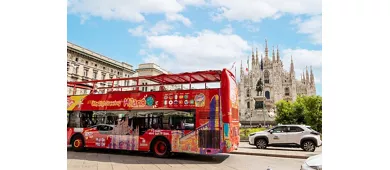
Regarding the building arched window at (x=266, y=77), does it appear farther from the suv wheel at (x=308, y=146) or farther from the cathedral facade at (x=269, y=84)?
the suv wheel at (x=308, y=146)

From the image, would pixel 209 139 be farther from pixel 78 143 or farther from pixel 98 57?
pixel 98 57

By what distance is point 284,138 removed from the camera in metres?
13.1

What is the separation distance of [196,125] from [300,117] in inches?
1210

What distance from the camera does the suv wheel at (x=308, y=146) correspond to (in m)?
12.5

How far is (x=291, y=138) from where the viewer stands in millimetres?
12977

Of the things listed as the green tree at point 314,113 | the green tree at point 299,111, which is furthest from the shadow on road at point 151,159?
the green tree at point 299,111

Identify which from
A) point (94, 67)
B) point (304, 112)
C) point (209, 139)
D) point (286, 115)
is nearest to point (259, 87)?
point (286, 115)

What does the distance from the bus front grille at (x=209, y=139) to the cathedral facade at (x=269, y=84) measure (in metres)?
57.1

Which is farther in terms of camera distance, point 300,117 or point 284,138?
point 300,117

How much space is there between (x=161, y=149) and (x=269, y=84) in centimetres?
6313

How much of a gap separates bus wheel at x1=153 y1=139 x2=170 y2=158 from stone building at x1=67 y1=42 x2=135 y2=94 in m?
23.2

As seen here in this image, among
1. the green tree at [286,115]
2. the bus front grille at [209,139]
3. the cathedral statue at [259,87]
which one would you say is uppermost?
the cathedral statue at [259,87]
